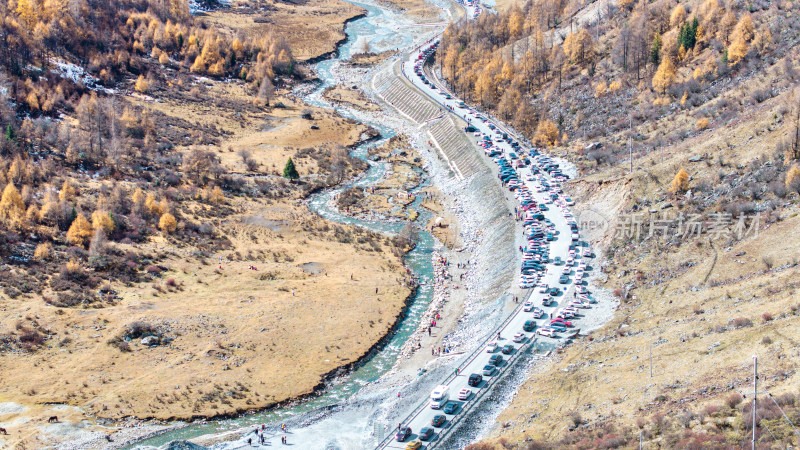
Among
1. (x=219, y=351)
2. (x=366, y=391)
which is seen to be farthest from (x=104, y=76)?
(x=366, y=391)

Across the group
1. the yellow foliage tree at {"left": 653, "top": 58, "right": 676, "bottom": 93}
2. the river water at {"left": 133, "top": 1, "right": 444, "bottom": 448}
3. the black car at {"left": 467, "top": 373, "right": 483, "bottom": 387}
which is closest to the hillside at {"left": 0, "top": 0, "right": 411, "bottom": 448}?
the river water at {"left": 133, "top": 1, "right": 444, "bottom": 448}

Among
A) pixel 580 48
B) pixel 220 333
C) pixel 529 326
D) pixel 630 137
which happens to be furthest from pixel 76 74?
pixel 529 326

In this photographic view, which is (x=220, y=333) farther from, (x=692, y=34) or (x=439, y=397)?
(x=692, y=34)

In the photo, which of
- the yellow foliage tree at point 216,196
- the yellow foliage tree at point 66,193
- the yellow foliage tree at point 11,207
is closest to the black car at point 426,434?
the yellow foliage tree at point 11,207

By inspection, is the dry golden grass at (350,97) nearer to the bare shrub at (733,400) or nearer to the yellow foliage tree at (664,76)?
the yellow foliage tree at (664,76)

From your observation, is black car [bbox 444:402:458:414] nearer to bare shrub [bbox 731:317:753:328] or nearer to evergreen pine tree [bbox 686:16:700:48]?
bare shrub [bbox 731:317:753:328]

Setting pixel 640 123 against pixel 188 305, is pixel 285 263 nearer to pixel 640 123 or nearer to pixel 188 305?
pixel 188 305
